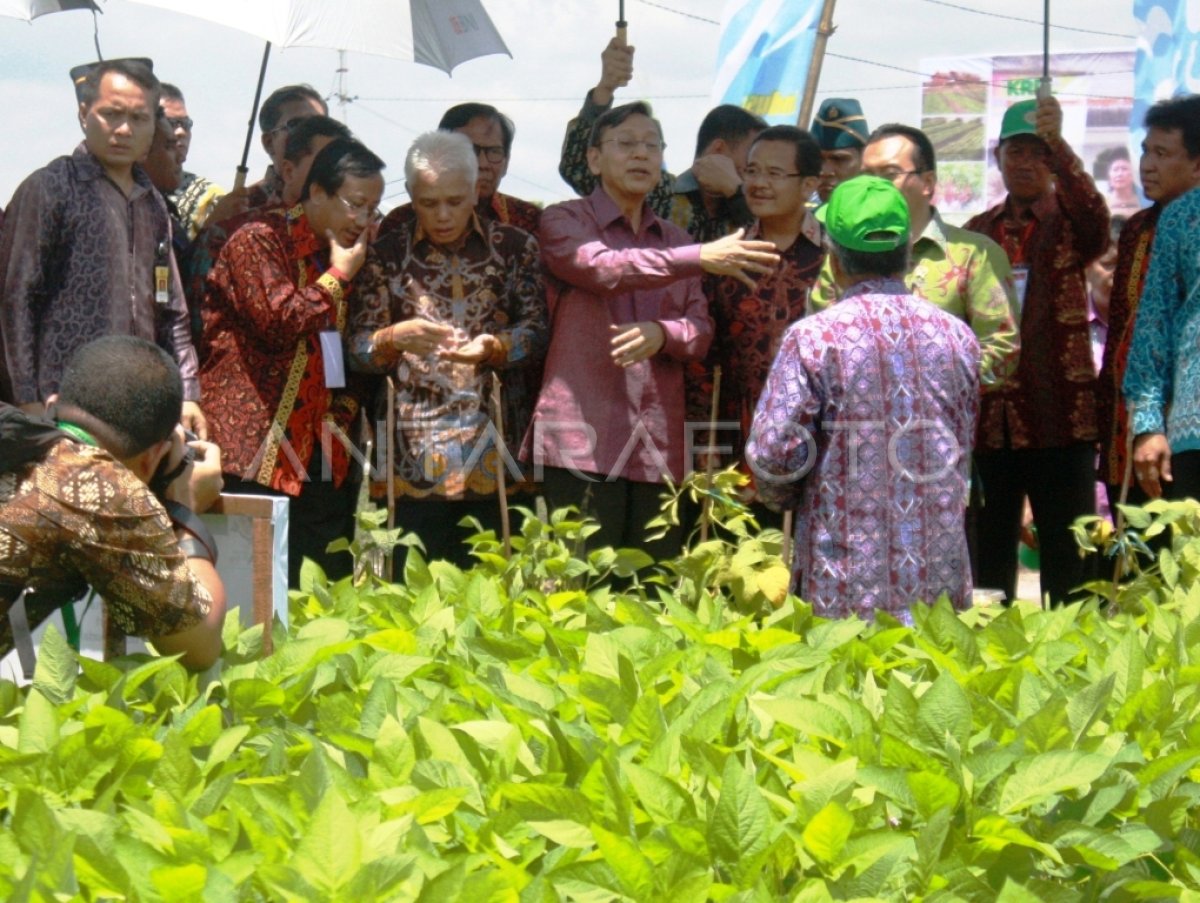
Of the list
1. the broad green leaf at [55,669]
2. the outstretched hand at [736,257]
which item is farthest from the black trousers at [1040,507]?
the broad green leaf at [55,669]

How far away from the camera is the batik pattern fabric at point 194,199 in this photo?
602 cm

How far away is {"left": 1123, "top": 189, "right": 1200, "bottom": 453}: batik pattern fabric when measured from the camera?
4.92 meters

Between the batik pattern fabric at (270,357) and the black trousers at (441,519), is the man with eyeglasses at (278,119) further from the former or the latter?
the black trousers at (441,519)


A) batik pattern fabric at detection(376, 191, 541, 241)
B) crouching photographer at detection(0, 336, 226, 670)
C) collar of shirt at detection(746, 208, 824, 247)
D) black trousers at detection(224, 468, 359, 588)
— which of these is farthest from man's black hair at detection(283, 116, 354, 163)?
crouching photographer at detection(0, 336, 226, 670)

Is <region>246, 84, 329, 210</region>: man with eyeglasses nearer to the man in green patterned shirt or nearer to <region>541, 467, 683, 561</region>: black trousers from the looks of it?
<region>541, 467, 683, 561</region>: black trousers

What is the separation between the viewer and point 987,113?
54.9 feet

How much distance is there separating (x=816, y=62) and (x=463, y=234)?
2563 mm

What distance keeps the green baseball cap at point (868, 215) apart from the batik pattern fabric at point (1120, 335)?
6.57 ft

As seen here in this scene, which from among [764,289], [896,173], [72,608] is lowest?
[72,608]

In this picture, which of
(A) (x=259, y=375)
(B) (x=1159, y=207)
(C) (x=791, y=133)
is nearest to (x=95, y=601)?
(A) (x=259, y=375)

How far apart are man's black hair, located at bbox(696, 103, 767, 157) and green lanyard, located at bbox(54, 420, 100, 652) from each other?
385 centimetres

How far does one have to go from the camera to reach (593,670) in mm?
2570

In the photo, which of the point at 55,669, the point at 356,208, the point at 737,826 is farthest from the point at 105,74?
the point at 737,826

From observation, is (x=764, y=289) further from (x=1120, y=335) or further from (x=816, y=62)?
(x=816, y=62)
